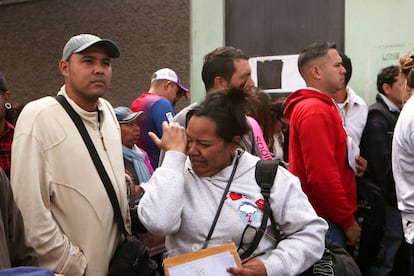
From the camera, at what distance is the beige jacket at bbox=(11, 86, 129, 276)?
8.02ft

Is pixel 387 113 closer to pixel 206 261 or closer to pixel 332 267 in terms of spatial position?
pixel 332 267

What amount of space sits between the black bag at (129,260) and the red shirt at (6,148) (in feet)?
3.17

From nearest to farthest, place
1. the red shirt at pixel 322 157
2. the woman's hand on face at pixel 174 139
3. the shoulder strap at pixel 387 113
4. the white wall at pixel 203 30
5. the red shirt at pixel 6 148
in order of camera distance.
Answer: the woman's hand on face at pixel 174 139, the red shirt at pixel 6 148, the red shirt at pixel 322 157, the shoulder strap at pixel 387 113, the white wall at pixel 203 30

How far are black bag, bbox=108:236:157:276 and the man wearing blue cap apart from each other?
0.13 ft

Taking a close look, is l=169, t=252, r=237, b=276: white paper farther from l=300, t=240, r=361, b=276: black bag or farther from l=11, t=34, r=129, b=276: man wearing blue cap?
l=11, t=34, r=129, b=276: man wearing blue cap

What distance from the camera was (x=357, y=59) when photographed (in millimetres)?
6336

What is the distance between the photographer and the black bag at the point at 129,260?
265 centimetres

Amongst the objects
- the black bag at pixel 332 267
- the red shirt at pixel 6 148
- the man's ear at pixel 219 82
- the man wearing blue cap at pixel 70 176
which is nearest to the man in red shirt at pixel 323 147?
the man's ear at pixel 219 82

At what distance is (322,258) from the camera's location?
250 centimetres

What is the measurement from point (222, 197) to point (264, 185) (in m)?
0.19

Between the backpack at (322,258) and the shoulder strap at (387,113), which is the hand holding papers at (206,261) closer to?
the backpack at (322,258)

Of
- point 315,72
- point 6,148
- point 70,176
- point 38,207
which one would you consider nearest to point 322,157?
point 315,72

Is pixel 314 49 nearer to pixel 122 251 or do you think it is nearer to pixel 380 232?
pixel 380 232

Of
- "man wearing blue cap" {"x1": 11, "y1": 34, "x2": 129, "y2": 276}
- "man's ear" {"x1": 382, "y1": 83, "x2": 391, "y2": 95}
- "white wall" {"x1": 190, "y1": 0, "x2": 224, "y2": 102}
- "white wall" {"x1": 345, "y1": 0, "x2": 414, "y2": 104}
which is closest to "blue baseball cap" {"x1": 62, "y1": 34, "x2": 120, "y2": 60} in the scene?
"man wearing blue cap" {"x1": 11, "y1": 34, "x2": 129, "y2": 276}
